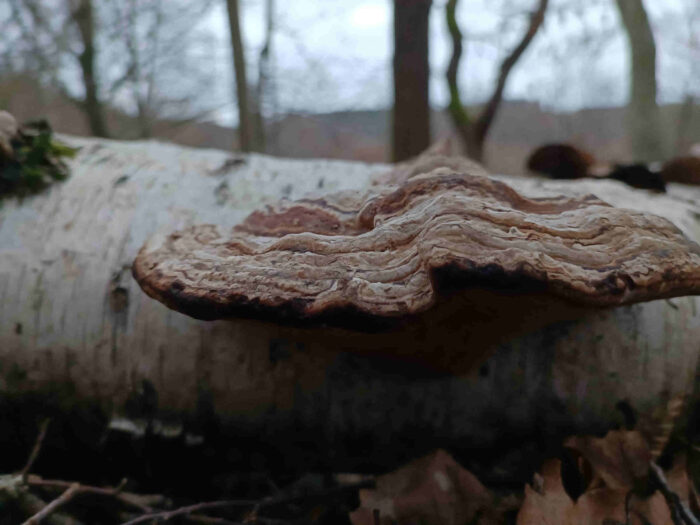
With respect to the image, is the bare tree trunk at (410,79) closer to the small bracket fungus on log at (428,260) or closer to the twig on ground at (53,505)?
the small bracket fungus on log at (428,260)

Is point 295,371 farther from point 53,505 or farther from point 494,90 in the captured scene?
point 494,90

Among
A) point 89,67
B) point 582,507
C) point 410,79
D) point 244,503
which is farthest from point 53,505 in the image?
point 89,67

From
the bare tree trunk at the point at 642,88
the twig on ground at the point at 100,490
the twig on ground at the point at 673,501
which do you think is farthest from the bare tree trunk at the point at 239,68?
the bare tree trunk at the point at 642,88

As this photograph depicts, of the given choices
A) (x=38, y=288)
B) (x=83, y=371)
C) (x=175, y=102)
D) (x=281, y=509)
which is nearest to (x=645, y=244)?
(x=281, y=509)

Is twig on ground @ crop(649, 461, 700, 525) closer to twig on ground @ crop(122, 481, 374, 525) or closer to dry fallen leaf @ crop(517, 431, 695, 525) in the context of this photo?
dry fallen leaf @ crop(517, 431, 695, 525)

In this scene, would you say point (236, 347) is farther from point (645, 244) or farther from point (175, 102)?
point (175, 102)

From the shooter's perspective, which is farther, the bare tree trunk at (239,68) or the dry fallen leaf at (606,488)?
the bare tree trunk at (239,68)

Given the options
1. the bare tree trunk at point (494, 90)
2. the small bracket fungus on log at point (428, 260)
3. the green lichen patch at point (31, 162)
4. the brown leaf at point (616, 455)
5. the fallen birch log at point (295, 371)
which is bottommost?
the brown leaf at point (616, 455)
